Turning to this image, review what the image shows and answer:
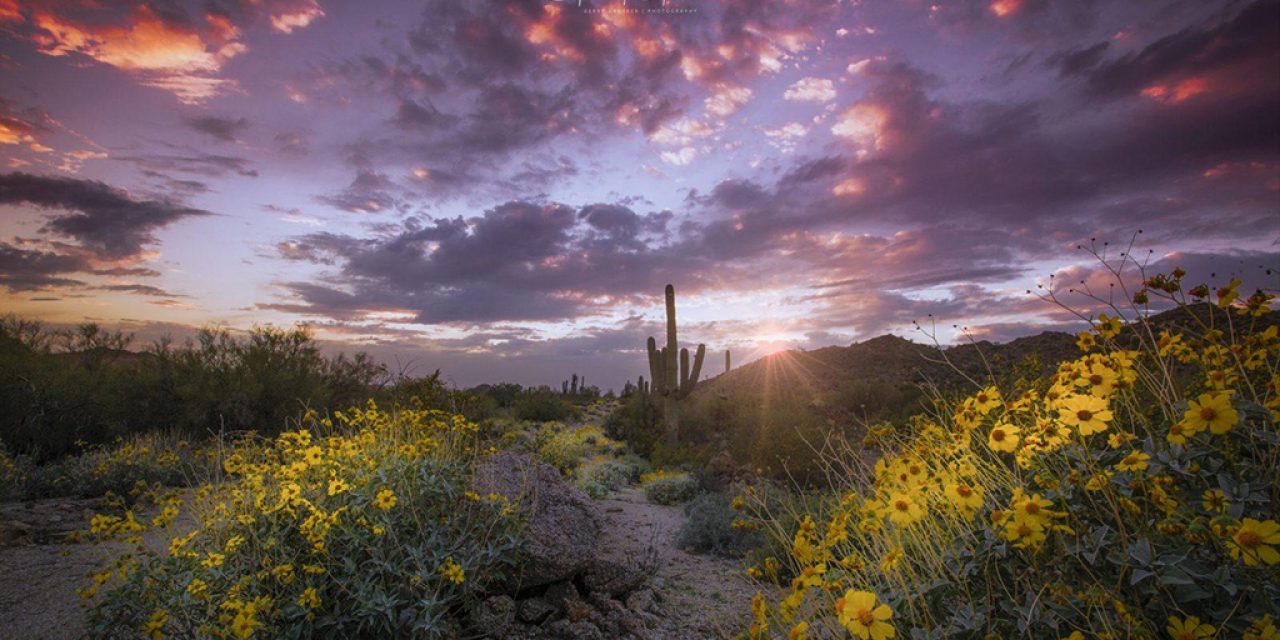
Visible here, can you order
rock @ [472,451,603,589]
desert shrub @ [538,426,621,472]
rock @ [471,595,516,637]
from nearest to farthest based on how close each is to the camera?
rock @ [471,595,516,637], rock @ [472,451,603,589], desert shrub @ [538,426,621,472]

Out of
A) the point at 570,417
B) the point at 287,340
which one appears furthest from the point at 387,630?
the point at 570,417

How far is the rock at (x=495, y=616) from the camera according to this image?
3.88 metres

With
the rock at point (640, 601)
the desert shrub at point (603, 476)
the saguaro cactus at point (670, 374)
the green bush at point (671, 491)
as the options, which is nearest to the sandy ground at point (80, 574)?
the rock at point (640, 601)

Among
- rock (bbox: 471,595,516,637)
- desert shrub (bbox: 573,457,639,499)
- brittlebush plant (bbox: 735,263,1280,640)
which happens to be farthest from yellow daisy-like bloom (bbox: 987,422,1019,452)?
desert shrub (bbox: 573,457,639,499)

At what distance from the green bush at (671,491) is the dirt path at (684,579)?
44.3 inches

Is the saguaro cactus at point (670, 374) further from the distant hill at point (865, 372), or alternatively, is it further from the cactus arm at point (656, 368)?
the distant hill at point (865, 372)

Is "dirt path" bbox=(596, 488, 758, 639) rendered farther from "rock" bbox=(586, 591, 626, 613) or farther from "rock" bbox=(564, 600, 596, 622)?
"rock" bbox=(564, 600, 596, 622)

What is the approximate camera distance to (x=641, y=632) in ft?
13.7

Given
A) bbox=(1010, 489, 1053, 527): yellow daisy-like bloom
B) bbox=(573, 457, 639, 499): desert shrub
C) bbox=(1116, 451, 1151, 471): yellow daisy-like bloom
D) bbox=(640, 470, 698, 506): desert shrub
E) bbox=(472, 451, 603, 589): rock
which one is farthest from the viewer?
bbox=(640, 470, 698, 506): desert shrub

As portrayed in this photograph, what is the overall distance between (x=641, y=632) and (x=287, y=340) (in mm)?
10887

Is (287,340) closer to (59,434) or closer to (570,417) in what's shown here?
(59,434)

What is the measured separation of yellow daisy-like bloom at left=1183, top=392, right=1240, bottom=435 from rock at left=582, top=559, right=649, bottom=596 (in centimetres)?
365

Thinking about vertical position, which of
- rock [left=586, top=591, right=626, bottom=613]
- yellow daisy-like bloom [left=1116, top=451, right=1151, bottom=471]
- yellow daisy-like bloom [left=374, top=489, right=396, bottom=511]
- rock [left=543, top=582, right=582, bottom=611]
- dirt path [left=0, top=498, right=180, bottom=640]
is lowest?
rock [left=586, top=591, right=626, bottom=613]

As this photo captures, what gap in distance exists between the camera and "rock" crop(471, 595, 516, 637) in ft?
12.7
